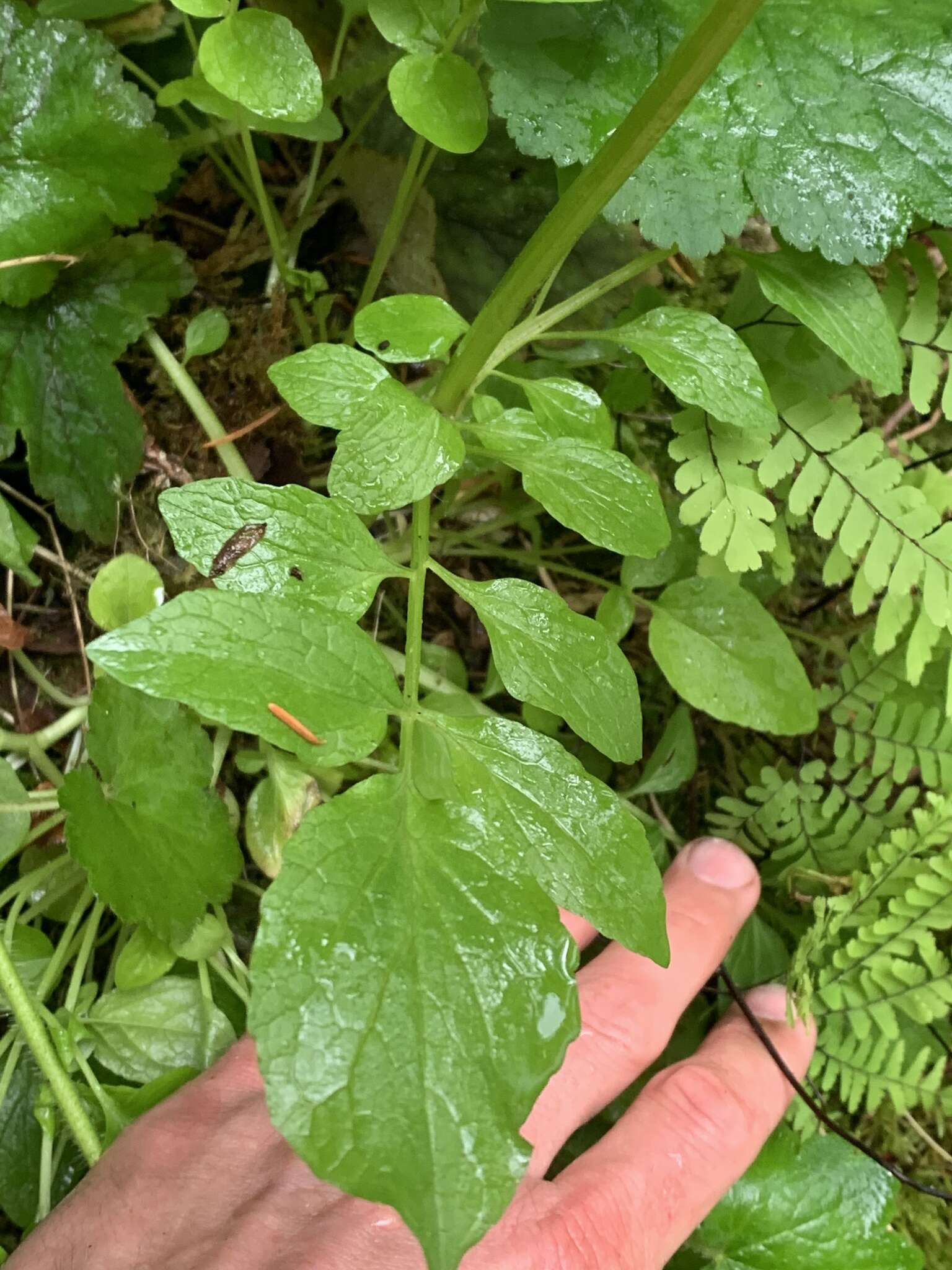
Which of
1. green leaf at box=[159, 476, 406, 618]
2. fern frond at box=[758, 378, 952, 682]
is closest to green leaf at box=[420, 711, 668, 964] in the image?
green leaf at box=[159, 476, 406, 618]

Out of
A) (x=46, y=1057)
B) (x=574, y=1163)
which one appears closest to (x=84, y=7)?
(x=46, y=1057)

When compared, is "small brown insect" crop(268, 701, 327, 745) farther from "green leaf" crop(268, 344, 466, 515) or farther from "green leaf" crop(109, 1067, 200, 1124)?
"green leaf" crop(109, 1067, 200, 1124)

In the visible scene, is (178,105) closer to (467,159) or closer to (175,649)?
(467,159)

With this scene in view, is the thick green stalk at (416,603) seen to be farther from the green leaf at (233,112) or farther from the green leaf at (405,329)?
the green leaf at (233,112)

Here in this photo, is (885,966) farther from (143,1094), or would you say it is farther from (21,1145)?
(21,1145)

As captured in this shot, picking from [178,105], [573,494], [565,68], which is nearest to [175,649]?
[573,494]

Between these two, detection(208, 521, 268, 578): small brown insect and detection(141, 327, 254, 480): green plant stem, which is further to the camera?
detection(141, 327, 254, 480): green plant stem

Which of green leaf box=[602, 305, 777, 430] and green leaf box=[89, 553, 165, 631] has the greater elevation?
green leaf box=[602, 305, 777, 430]

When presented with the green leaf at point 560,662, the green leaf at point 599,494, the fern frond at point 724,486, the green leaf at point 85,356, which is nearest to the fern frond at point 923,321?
the fern frond at point 724,486
